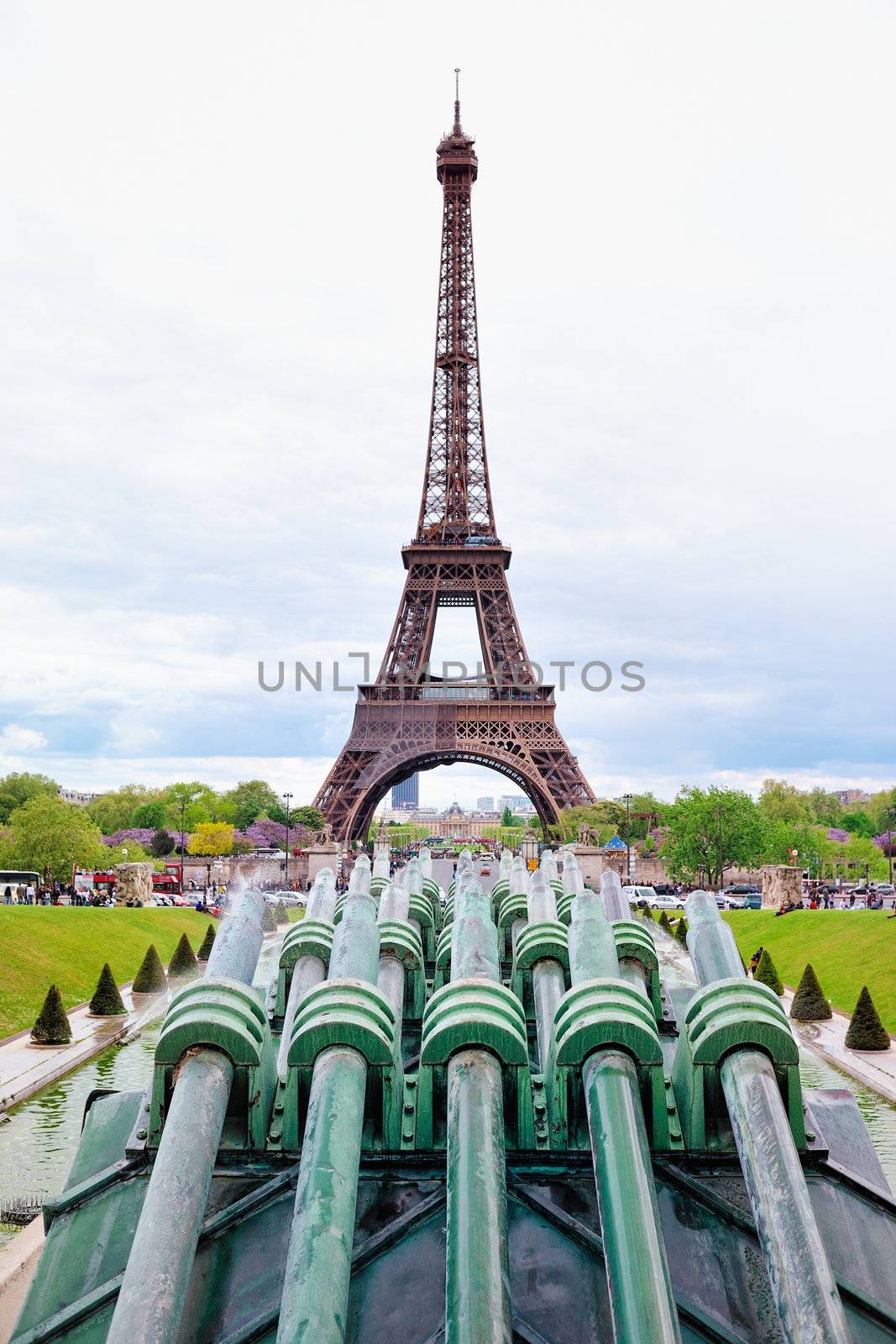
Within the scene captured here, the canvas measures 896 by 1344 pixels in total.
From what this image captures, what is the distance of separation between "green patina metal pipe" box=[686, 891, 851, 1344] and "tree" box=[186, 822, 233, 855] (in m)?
83.3

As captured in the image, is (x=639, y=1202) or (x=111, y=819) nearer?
(x=639, y=1202)

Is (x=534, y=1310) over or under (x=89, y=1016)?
under

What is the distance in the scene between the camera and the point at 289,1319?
3.61 metres

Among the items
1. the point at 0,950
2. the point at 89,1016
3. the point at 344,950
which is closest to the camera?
the point at 344,950

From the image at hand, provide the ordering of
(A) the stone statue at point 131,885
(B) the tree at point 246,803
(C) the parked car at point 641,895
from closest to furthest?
(C) the parked car at point 641,895
(A) the stone statue at point 131,885
(B) the tree at point 246,803

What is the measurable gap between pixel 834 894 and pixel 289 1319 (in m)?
58.2

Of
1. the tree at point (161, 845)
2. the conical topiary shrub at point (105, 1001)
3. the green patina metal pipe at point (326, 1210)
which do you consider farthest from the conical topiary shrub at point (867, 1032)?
the tree at point (161, 845)

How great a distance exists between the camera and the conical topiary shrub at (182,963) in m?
29.6

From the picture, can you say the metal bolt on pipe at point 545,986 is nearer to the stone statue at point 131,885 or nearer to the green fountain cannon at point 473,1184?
the green fountain cannon at point 473,1184

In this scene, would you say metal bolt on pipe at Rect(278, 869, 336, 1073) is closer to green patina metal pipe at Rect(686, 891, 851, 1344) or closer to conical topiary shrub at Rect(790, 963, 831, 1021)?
green patina metal pipe at Rect(686, 891, 851, 1344)

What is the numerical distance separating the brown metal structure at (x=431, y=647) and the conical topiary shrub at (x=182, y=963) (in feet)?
95.3

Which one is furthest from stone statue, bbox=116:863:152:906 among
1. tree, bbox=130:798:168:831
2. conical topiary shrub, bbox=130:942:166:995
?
tree, bbox=130:798:168:831

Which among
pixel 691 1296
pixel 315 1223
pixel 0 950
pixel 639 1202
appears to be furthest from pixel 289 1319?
pixel 0 950

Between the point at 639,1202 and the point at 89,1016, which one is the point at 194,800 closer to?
the point at 89,1016
